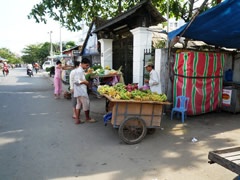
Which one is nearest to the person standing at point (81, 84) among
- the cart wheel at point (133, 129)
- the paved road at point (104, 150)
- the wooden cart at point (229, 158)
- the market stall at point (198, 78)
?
the paved road at point (104, 150)

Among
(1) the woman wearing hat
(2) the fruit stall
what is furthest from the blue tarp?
(2) the fruit stall

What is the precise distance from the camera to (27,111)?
6.31 m

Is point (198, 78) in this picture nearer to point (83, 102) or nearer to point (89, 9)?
point (83, 102)

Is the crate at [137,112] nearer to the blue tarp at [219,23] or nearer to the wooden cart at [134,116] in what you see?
the wooden cart at [134,116]

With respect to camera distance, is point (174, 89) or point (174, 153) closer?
point (174, 153)

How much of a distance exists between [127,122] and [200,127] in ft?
7.32

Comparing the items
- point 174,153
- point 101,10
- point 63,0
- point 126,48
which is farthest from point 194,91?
point 101,10

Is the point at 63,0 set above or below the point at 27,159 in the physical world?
above

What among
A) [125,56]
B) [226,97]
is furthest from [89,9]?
[226,97]

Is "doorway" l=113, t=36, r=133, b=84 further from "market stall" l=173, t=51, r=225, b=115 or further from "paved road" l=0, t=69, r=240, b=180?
"paved road" l=0, t=69, r=240, b=180

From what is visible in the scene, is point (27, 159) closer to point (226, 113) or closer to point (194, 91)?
point (194, 91)

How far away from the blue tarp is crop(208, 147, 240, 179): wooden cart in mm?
3029

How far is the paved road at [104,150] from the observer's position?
110 inches

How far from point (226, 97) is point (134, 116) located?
3916 mm
